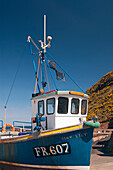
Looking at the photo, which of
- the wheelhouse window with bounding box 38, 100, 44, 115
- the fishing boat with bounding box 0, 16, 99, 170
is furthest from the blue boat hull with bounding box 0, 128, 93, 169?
the wheelhouse window with bounding box 38, 100, 44, 115

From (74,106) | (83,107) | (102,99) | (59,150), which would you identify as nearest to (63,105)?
(74,106)

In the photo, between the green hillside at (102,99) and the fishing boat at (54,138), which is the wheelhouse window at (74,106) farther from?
the green hillside at (102,99)

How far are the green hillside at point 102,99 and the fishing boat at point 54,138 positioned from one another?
2229 cm

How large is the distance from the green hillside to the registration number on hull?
23686 mm

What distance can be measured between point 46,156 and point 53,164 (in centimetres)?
57

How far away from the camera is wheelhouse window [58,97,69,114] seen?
10539 mm

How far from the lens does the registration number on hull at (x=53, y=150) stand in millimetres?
9180

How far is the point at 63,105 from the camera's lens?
1066 cm

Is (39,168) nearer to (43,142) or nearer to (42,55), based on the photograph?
(43,142)

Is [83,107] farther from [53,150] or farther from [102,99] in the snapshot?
[102,99]

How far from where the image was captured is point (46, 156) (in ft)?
31.5

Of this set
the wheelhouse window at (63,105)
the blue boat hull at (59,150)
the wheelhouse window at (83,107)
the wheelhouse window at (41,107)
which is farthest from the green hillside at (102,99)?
the blue boat hull at (59,150)

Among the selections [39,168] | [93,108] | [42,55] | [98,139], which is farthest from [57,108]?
Result: [93,108]

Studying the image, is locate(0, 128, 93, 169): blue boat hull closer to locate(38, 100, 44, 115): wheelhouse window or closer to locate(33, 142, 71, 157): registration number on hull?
locate(33, 142, 71, 157): registration number on hull
